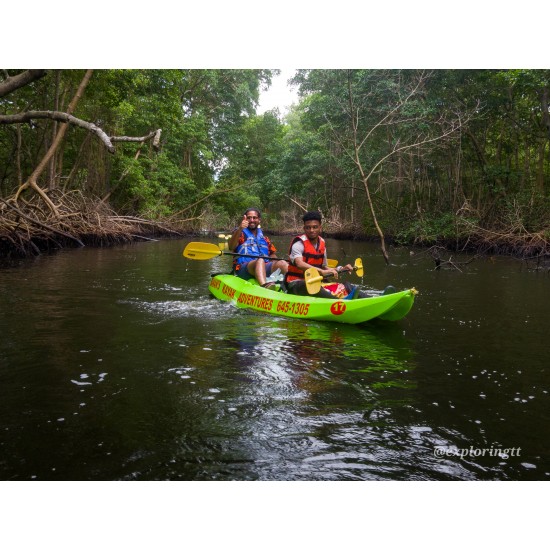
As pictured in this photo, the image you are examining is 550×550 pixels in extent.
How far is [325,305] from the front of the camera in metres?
5.61

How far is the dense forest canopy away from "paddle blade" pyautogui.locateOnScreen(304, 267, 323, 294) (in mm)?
2993

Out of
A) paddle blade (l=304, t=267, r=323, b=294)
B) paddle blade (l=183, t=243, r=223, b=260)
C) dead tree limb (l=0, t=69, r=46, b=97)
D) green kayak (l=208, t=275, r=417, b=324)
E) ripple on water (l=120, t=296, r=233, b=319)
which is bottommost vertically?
ripple on water (l=120, t=296, r=233, b=319)

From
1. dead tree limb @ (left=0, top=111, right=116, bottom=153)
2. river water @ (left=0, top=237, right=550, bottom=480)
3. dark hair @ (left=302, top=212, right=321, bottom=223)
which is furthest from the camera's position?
dark hair @ (left=302, top=212, right=321, bottom=223)

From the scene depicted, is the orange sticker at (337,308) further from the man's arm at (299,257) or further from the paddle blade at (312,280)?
the man's arm at (299,257)

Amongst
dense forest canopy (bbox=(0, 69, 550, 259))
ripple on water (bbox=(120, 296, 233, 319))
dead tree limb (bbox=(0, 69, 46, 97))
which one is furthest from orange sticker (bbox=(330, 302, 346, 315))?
dead tree limb (bbox=(0, 69, 46, 97))

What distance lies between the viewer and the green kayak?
17.6ft

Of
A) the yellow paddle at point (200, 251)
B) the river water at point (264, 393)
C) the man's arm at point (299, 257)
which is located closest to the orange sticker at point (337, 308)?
the river water at point (264, 393)

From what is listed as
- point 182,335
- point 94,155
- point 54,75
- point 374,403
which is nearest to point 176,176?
point 94,155

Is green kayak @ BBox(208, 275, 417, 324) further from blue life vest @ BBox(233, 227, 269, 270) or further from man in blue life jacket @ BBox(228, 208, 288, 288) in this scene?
blue life vest @ BBox(233, 227, 269, 270)

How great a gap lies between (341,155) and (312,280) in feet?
56.1

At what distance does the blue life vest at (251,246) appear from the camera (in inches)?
287

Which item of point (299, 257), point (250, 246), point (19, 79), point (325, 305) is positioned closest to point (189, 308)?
point (250, 246)

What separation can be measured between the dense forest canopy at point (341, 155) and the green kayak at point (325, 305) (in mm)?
2589

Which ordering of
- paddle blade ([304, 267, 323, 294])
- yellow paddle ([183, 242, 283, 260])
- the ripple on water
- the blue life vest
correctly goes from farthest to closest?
yellow paddle ([183, 242, 283, 260]) → the blue life vest → the ripple on water → paddle blade ([304, 267, 323, 294])
